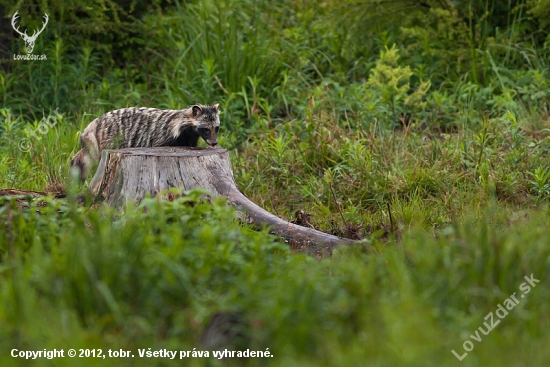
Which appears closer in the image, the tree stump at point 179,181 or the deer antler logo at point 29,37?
the tree stump at point 179,181

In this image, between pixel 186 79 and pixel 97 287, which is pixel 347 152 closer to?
pixel 186 79

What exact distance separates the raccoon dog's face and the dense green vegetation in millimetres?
908

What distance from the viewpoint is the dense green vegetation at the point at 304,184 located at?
3797mm

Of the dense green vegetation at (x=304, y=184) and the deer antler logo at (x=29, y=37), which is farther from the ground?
the deer antler logo at (x=29, y=37)

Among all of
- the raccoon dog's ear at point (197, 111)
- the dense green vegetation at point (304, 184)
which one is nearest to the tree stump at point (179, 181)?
the dense green vegetation at point (304, 184)

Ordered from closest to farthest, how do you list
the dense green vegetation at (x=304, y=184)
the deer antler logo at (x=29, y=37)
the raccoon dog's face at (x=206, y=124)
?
the dense green vegetation at (x=304, y=184) → the raccoon dog's face at (x=206, y=124) → the deer antler logo at (x=29, y=37)

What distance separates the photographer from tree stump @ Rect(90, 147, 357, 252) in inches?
239

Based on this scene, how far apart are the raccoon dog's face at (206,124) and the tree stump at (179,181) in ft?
2.70

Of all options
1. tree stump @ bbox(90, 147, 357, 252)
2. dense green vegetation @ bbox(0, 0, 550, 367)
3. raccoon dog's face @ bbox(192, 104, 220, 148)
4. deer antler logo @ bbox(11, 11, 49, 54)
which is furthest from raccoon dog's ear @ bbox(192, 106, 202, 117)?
deer antler logo @ bbox(11, 11, 49, 54)

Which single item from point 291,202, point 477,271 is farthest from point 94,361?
point 291,202

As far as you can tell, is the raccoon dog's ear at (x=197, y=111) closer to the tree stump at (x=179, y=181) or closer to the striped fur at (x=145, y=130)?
the striped fur at (x=145, y=130)

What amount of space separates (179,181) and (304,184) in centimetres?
223

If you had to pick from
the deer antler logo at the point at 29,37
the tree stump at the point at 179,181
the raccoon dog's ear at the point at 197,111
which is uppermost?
the deer antler logo at the point at 29,37

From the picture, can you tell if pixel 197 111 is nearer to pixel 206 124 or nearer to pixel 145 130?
pixel 206 124
